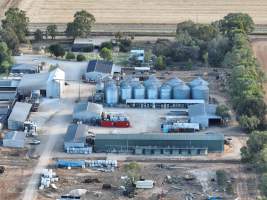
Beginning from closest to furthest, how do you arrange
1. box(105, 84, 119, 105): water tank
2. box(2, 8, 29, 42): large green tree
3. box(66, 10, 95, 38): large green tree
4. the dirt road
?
the dirt road
box(105, 84, 119, 105): water tank
box(2, 8, 29, 42): large green tree
box(66, 10, 95, 38): large green tree

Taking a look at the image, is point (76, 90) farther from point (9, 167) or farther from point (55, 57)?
point (9, 167)

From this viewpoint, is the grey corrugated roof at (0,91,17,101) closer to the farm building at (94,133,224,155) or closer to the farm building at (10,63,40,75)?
the farm building at (10,63,40,75)

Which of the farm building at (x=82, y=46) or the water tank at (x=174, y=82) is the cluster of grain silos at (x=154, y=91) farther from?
the farm building at (x=82, y=46)

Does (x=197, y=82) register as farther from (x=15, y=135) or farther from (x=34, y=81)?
(x=15, y=135)

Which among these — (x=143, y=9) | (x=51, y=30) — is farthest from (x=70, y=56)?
(x=143, y=9)

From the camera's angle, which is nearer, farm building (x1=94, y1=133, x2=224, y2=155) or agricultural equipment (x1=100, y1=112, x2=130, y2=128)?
farm building (x1=94, y1=133, x2=224, y2=155)

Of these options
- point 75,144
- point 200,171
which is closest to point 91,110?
point 75,144

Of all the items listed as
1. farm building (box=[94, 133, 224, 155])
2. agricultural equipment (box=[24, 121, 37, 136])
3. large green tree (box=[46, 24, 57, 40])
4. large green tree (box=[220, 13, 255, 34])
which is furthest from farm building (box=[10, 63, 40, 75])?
large green tree (box=[220, 13, 255, 34])
